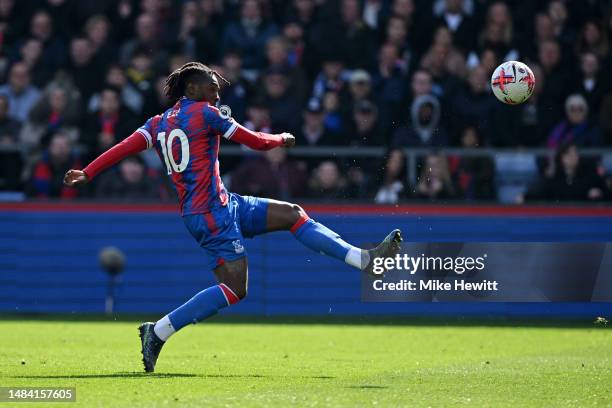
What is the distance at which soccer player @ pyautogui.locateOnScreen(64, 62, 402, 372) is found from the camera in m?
9.65

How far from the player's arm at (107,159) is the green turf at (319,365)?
56.9 inches

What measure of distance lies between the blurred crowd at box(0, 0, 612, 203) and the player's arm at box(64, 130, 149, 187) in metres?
6.97

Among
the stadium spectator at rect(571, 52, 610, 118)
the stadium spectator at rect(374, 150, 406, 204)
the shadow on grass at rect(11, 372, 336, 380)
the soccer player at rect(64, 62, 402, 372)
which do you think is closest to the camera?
the shadow on grass at rect(11, 372, 336, 380)

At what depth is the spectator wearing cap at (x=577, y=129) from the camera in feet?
56.5

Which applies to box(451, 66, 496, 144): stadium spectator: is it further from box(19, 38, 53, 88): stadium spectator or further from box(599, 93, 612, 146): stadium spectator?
box(19, 38, 53, 88): stadium spectator

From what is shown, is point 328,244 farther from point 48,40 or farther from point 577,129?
point 48,40

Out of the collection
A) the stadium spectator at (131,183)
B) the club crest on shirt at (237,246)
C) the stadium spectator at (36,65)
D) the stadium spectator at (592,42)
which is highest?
the stadium spectator at (592,42)

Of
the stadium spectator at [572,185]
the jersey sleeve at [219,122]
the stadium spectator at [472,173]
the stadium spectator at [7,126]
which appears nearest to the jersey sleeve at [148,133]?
the jersey sleeve at [219,122]

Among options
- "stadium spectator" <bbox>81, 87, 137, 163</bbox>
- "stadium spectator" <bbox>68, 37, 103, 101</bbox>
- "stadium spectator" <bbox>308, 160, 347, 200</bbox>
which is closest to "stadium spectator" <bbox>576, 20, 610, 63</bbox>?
"stadium spectator" <bbox>308, 160, 347, 200</bbox>

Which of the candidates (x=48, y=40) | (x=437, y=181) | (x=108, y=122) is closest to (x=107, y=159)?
(x=437, y=181)

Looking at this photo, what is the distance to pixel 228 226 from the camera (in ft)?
32.2

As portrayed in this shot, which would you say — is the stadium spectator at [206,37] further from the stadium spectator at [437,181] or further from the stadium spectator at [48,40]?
the stadium spectator at [437,181]

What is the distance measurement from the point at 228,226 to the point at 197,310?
69 cm

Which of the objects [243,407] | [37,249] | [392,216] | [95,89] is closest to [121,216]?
[37,249]
